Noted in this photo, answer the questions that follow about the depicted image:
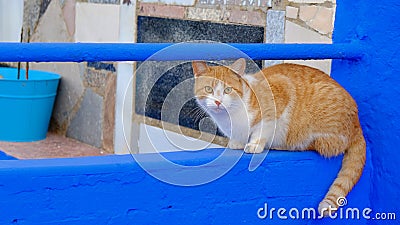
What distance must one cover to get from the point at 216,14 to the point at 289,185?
1175mm

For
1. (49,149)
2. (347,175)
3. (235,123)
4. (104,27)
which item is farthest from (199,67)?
(49,149)

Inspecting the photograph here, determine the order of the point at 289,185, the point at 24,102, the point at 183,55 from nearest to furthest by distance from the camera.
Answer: the point at 183,55, the point at 289,185, the point at 24,102

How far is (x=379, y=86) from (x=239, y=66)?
0.49 m

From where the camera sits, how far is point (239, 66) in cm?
231

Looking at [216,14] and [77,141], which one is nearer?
[216,14]

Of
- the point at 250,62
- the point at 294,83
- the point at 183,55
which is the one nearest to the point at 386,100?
the point at 294,83

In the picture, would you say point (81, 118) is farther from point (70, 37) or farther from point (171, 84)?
point (171, 84)

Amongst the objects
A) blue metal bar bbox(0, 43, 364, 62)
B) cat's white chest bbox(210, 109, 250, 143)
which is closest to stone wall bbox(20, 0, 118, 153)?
cat's white chest bbox(210, 109, 250, 143)

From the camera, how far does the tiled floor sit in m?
4.12

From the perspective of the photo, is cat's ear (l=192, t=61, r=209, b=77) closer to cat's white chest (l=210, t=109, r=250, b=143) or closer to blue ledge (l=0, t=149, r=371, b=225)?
cat's white chest (l=210, t=109, r=250, b=143)

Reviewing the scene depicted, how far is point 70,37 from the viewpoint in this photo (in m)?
4.50

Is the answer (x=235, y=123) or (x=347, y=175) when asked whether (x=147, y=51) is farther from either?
(x=347, y=175)

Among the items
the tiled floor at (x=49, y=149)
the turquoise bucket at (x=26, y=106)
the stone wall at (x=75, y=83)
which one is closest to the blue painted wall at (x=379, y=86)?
the stone wall at (x=75, y=83)

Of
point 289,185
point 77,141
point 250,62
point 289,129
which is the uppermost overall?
point 250,62
